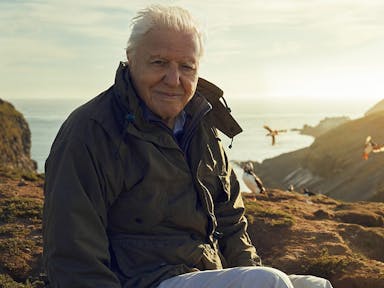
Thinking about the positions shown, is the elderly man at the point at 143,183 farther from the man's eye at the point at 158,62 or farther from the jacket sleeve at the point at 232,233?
the jacket sleeve at the point at 232,233

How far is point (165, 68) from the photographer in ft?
13.3

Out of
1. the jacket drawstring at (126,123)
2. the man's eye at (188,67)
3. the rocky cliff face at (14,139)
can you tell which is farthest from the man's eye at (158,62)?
the rocky cliff face at (14,139)

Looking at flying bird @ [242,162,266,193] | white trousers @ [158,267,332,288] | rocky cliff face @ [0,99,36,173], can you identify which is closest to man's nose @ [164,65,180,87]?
white trousers @ [158,267,332,288]

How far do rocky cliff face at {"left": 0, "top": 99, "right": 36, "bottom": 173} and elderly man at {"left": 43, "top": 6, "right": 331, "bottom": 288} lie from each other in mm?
48577

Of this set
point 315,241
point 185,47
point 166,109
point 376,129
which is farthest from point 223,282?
point 376,129

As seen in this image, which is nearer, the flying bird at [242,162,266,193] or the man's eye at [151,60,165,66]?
the man's eye at [151,60,165,66]

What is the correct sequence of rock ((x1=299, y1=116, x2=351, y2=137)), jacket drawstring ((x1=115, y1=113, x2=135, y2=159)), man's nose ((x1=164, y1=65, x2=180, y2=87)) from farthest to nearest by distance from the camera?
1. rock ((x1=299, y1=116, x2=351, y2=137))
2. man's nose ((x1=164, y1=65, x2=180, y2=87))
3. jacket drawstring ((x1=115, y1=113, x2=135, y2=159))

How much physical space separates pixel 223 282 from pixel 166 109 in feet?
4.24

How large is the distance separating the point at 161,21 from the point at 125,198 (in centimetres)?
120

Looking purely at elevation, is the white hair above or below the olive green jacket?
above

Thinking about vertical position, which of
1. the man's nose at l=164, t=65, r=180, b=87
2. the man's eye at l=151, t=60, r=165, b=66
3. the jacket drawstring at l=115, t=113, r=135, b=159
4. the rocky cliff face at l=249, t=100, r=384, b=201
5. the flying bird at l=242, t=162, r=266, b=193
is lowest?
the rocky cliff face at l=249, t=100, r=384, b=201

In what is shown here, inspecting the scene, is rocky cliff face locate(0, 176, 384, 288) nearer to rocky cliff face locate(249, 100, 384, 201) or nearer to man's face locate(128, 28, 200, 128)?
man's face locate(128, 28, 200, 128)

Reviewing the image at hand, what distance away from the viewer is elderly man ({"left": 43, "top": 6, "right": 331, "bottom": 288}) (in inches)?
141

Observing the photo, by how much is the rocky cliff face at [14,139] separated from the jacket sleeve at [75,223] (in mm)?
48809
